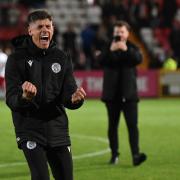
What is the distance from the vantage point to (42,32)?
22.1 feet

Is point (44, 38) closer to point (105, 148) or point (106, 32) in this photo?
point (105, 148)

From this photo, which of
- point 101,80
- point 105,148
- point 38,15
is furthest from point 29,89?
point 101,80

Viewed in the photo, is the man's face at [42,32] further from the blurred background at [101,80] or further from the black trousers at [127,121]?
the black trousers at [127,121]

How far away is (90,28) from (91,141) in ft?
50.0

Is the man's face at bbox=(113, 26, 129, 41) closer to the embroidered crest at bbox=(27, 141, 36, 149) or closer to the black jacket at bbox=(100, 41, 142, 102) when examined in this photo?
the black jacket at bbox=(100, 41, 142, 102)

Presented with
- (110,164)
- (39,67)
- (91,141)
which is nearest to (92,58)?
(91,141)

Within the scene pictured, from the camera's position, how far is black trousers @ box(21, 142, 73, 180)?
21.8ft

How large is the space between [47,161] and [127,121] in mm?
4747

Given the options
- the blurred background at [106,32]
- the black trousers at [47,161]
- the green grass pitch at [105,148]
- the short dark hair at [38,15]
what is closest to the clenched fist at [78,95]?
the black trousers at [47,161]

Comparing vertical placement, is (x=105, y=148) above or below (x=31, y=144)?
below

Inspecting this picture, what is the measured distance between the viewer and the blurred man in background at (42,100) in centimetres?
671

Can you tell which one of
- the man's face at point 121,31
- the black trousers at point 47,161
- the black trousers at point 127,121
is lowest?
the black trousers at point 127,121

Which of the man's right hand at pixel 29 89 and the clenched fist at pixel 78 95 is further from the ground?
the man's right hand at pixel 29 89

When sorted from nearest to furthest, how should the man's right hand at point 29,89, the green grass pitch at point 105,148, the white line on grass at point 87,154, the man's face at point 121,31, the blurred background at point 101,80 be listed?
the man's right hand at point 29,89 → the green grass pitch at point 105,148 → the man's face at point 121,31 → the blurred background at point 101,80 → the white line on grass at point 87,154
